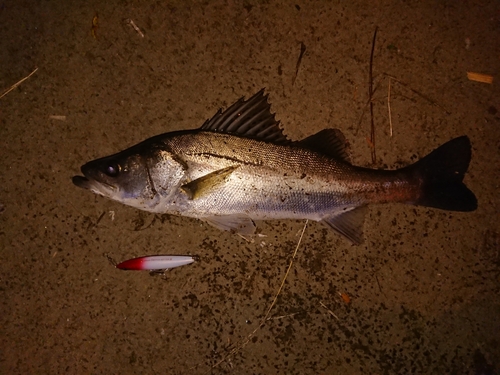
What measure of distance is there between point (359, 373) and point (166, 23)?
132 inches

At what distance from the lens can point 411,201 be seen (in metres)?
2.76

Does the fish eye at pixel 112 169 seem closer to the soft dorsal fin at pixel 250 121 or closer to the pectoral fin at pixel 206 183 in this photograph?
the pectoral fin at pixel 206 183

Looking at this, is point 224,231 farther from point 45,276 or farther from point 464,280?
point 464,280

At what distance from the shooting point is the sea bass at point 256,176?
8.55 feet

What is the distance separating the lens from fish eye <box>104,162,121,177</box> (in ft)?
8.50

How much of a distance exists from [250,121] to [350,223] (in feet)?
3.73

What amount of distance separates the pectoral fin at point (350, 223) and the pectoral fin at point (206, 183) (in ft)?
2.91

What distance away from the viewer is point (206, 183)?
2.60m

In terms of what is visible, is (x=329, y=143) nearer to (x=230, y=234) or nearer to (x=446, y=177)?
(x=446, y=177)

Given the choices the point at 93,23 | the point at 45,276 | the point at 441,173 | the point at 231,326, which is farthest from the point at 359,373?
the point at 93,23

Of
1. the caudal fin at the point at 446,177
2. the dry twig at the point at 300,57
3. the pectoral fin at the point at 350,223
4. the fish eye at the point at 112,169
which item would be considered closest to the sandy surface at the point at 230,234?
the dry twig at the point at 300,57

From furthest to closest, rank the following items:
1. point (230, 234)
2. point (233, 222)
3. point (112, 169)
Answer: point (230, 234) < point (233, 222) < point (112, 169)

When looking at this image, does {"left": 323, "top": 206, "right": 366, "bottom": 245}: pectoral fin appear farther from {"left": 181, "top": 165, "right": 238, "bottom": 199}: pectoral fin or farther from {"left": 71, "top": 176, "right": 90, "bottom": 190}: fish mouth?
{"left": 71, "top": 176, "right": 90, "bottom": 190}: fish mouth

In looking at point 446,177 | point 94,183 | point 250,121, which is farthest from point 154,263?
point 446,177
